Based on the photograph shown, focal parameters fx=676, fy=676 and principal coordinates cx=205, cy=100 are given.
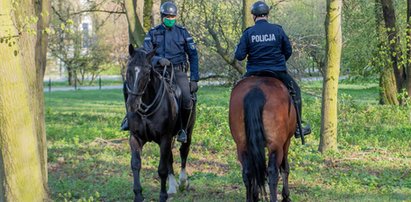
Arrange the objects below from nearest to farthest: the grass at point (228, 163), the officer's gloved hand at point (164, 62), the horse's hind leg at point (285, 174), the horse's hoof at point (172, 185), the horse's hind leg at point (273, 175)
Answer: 1. the horse's hind leg at point (273, 175)
2. the horse's hind leg at point (285, 174)
3. the officer's gloved hand at point (164, 62)
4. the grass at point (228, 163)
5. the horse's hoof at point (172, 185)

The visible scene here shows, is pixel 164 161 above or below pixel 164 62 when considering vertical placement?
below

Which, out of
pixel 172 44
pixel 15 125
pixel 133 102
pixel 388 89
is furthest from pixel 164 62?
pixel 388 89

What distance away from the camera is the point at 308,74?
2333 cm

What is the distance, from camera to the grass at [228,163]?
9.91 m

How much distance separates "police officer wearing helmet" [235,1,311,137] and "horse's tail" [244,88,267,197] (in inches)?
30.4

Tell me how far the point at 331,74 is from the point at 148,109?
5.15 m

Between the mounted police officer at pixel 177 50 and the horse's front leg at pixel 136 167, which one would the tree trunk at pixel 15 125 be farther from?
the mounted police officer at pixel 177 50

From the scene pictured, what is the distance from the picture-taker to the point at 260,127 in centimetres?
800

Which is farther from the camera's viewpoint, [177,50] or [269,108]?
[177,50]

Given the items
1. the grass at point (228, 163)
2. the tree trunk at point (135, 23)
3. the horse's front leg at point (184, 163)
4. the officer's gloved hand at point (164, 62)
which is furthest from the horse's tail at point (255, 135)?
the tree trunk at point (135, 23)

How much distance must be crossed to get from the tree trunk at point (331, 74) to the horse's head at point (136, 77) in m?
5.14

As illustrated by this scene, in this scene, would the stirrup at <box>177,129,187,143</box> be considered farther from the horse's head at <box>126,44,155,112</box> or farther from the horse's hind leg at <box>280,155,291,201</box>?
the horse's hind leg at <box>280,155,291,201</box>

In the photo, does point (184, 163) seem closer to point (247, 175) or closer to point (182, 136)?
point (182, 136)

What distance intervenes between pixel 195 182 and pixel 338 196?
2.41 meters
